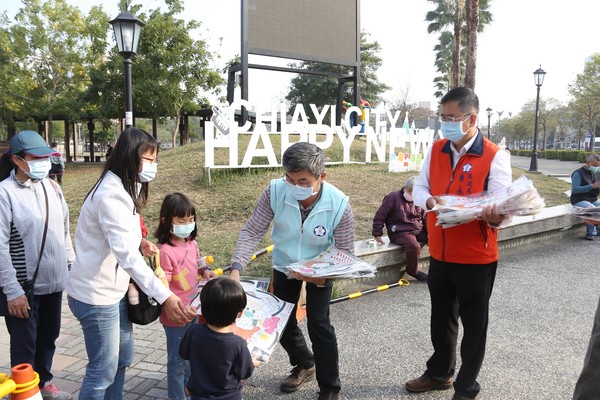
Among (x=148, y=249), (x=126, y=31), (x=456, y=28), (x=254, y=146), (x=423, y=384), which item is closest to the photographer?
(x=148, y=249)

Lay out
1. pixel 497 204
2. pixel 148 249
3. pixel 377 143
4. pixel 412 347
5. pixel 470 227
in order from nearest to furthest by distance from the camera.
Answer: pixel 497 204, pixel 148 249, pixel 470 227, pixel 412 347, pixel 377 143

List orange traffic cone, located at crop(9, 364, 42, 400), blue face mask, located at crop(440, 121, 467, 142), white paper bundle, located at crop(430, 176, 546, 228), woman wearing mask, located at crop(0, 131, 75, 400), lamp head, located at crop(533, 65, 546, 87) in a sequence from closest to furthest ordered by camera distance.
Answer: orange traffic cone, located at crop(9, 364, 42, 400) < white paper bundle, located at crop(430, 176, 546, 228) < woman wearing mask, located at crop(0, 131, 75, 400) < blue face mask, located at crop(440, 121, 467, 142) < lamp head, located at crop(533, 65, 546, 87)

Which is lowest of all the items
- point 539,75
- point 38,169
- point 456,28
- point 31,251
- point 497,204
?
point 31,251

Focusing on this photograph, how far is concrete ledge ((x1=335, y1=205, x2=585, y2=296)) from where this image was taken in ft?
18.6

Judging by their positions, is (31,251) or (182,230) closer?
(31,251)

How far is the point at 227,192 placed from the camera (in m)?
10.2

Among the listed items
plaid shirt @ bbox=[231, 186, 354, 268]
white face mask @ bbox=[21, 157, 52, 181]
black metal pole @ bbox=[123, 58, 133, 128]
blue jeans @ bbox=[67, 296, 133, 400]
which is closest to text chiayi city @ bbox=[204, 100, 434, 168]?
black metal pole @ bbox=[123, 58, 133, 128]

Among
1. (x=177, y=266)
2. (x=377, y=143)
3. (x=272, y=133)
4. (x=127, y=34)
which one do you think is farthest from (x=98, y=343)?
(x=377, y=143)

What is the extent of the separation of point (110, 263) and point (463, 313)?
85.9 inches

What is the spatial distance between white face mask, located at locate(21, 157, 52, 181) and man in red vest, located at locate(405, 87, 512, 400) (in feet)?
7.93

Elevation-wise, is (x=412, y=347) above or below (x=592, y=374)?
below

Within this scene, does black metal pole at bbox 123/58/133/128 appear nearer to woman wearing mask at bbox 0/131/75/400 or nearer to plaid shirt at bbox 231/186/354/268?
woman wearing mask at bbox 0/131/75/400

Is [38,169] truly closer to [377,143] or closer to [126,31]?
[126,31]

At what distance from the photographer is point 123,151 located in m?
2.37
